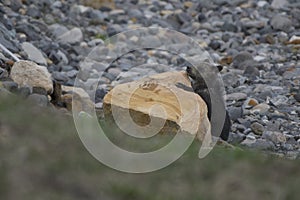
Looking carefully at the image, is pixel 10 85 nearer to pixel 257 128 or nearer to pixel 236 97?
pixel 257 128

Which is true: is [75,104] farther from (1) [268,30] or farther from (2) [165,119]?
(1) [268,30]

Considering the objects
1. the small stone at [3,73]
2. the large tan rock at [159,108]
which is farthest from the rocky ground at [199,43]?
the large tan rock at [159,108]

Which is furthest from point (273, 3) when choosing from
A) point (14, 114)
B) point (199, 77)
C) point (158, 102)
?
point (14, 114)

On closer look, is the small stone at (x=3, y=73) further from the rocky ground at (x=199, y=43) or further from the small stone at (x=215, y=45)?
the small stone at (x=215, y=45)

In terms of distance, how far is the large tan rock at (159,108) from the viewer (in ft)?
29.8

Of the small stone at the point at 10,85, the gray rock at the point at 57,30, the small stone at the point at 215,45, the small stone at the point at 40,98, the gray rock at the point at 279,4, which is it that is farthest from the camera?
the gray rock at the point at 279,4

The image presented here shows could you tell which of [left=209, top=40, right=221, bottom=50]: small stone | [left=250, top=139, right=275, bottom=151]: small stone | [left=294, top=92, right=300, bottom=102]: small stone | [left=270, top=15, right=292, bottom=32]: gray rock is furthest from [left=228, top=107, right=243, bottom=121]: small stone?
[left=270, top=15, right=292, bottom=32]: gray rock

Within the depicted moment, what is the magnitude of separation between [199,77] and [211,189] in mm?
5138

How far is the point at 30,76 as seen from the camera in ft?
33.9

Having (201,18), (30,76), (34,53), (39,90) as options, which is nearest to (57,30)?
(34,53)

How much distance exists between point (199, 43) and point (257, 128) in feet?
18.7

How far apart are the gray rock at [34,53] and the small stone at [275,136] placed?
3947 millimetres

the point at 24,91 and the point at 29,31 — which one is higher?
the point at 24,91

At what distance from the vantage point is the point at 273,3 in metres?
18.9
